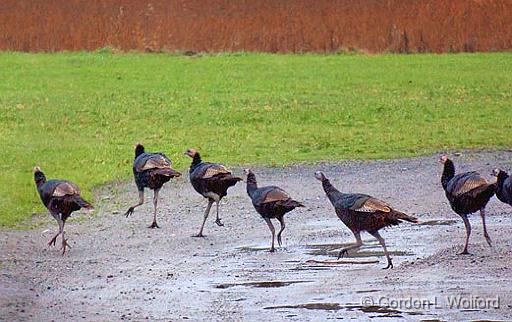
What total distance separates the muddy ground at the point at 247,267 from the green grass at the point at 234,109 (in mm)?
1624

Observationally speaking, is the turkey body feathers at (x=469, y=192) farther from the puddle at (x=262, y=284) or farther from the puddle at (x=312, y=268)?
the puddle at (x=262, y=284)

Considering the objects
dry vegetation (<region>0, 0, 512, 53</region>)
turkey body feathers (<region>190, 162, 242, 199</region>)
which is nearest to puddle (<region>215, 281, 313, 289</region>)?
turkey body feathers (<region>190, 162, 242, 199</region>)

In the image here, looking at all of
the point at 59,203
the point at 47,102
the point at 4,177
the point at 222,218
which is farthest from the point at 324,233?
the point at 47,102

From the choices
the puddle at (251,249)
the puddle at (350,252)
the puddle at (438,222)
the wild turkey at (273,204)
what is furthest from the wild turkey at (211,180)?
the puddle at (438,222)

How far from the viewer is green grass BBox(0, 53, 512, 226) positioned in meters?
19.5

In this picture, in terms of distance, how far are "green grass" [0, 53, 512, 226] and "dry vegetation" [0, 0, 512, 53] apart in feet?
6.00

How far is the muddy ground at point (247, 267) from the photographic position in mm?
9312

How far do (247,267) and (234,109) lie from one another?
43.8 ft

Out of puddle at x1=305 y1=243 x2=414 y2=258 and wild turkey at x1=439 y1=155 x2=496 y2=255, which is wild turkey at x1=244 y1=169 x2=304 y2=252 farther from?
wild turkey at x1=439 y1=155 x2=496 y2=255

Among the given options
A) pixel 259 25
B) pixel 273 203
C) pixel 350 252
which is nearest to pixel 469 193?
pixel 350 252

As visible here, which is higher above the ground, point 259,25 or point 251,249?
point 259,25

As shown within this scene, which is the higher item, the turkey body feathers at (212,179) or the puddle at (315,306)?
the turkey body feathers at (212,179)

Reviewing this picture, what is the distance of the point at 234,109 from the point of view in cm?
2452

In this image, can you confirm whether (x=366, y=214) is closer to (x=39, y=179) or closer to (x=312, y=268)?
(x=312, y=268)
